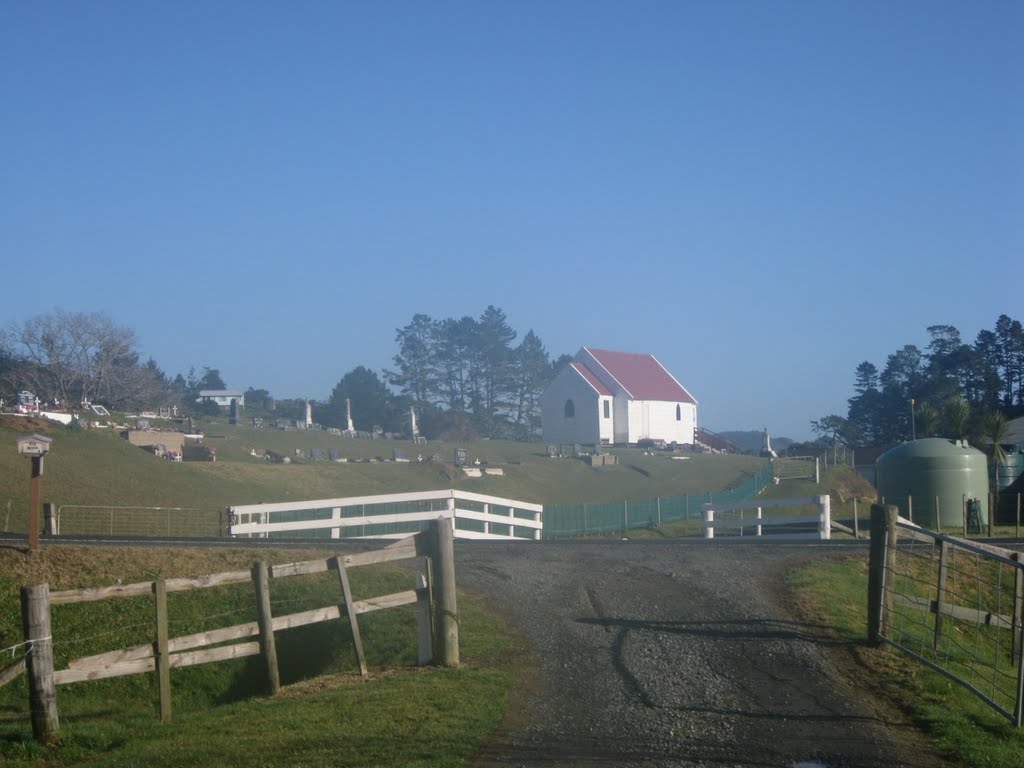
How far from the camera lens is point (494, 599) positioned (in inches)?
576

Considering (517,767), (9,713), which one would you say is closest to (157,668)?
(9,713)

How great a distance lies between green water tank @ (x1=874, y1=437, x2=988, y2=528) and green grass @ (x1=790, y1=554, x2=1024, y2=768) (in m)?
22.1

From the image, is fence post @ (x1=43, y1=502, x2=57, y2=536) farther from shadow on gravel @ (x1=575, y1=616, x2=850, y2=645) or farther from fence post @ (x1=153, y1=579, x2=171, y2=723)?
shadow on gravel @ (x1=575, y1=616, x2=850, y2=645)

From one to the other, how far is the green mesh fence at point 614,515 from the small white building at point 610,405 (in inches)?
1453

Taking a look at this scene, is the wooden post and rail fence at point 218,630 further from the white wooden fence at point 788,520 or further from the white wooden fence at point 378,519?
the white wooden fence at point 788,520

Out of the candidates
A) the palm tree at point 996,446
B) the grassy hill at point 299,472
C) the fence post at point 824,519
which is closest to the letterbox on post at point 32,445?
the grassy hill at point 299,472

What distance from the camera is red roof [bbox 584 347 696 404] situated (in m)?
81.9

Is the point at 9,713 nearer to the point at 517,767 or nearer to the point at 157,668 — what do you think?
the point at 157,668

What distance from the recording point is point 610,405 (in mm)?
80188

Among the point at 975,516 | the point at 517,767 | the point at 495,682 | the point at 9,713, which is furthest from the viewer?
the point at 975,516

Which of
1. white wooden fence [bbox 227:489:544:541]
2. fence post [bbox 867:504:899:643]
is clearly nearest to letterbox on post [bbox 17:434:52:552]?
white wooden fence [bbox 227:489:544:541]

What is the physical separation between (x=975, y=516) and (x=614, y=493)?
2455 cm

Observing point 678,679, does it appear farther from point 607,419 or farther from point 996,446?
→ point 607,419

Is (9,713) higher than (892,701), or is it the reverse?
(892,701)
